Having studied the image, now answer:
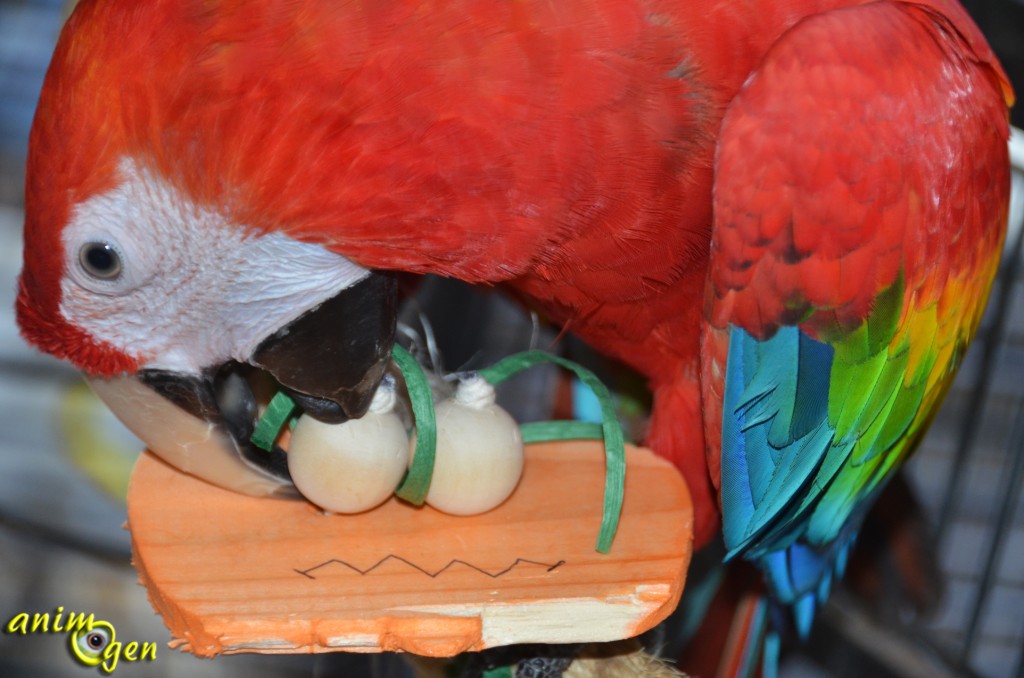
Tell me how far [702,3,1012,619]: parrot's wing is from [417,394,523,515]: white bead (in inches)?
7.3

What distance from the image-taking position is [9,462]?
2.16 m

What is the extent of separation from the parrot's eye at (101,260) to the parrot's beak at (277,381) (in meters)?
0.09

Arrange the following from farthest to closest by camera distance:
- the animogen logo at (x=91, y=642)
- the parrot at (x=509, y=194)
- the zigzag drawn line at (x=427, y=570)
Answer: the animogen logo at (x=91, y=642)
the zigzag drawn line at (x=427, y=570)
the parrot at (x=509, y=194)

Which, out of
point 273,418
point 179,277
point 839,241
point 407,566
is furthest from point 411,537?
point 839,241

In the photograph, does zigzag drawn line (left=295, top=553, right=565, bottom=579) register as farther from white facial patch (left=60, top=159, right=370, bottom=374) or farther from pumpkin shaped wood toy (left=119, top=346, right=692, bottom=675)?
white facial patch (left=60, top=159, right=370, bottom=374)

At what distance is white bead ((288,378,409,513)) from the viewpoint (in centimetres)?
A: 80

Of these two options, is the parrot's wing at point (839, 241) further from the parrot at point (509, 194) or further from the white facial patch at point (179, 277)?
the white facial patch at point (179, 277)

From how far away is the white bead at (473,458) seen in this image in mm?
825

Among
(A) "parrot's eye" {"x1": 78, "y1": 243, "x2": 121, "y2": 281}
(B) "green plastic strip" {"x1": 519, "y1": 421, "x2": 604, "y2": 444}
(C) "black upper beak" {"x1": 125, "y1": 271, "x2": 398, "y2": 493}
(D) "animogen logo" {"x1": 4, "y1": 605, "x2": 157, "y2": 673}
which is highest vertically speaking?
(A) "parrot's eye" {"x1": 78, "y1": 243, "x2": 121, "y2": 281}

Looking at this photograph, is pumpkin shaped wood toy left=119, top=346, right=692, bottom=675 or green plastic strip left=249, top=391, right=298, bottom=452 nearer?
pumpkin shaped wood toy left=119, top=346, right=692, bottom=675

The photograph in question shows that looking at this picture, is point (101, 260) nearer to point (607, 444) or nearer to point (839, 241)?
point (607, 444)

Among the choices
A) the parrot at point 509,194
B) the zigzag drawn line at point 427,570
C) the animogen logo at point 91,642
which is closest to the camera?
the parrot at point 509,194

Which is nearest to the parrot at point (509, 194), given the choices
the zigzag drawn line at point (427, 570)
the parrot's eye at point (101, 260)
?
the parrot's eye at point (101, 260)

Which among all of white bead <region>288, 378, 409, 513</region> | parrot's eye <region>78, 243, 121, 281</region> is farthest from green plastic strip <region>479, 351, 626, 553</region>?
parrot's eye <region>78, 243, 121, 281</region>
